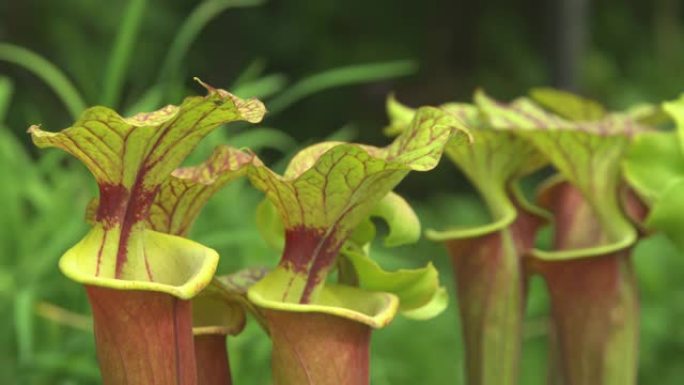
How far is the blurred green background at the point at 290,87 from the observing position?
1609 millimetres

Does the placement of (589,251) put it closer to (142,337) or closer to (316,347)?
(316,347)

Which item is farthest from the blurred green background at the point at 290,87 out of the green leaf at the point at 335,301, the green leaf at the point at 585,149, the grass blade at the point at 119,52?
the green leaf at the point at 335,301

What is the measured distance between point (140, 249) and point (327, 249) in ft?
0.42

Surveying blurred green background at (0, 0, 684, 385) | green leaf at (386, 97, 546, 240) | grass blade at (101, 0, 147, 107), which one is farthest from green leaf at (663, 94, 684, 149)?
grass blade at (101, 0, 147, 107)

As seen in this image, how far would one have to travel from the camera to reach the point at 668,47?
4211 mm

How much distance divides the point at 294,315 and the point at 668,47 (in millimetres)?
3788

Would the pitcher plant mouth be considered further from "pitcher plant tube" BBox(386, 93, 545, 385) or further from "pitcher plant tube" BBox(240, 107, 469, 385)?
"pitcher plant tube" BBox(386, 93, 545, 385)

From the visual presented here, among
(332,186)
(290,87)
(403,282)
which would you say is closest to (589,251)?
(403,282)

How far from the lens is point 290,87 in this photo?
3986 mm

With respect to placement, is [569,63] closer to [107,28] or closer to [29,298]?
[107,28]

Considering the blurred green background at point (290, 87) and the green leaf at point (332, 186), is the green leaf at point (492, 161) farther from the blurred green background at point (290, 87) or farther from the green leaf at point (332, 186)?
the blurred green background at point (290, 87)

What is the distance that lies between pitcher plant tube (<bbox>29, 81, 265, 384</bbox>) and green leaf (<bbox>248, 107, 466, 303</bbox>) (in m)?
0.07

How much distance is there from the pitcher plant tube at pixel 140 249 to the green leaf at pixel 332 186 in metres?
0.07

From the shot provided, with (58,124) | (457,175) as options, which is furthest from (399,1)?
→ (58,124)
